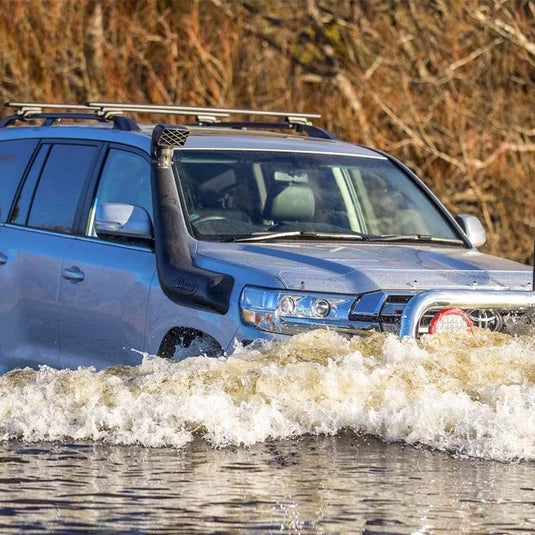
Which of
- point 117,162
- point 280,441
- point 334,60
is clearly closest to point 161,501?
point 280,441

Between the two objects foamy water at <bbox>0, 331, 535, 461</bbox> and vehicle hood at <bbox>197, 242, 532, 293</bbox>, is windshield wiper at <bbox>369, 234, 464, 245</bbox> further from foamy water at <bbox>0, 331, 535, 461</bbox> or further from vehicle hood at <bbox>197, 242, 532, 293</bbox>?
foamy water at <bbox>0, 331, 535, 461</bbox>

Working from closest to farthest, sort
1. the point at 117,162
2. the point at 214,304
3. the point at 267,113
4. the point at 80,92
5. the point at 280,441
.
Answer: the point at 280,441
the point at 214,304
the point at 117,162
the point at 267,113
the point at 80,92

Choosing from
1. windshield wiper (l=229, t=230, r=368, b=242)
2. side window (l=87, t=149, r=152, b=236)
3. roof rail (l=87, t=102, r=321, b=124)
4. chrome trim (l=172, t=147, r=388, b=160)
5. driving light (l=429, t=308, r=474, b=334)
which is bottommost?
driving light (l=429, t=308, r=474, b=334)

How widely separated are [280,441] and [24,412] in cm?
114

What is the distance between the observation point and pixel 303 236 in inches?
328

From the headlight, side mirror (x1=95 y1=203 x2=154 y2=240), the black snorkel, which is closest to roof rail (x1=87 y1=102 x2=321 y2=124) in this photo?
the black snorkel

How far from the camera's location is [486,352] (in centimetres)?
723

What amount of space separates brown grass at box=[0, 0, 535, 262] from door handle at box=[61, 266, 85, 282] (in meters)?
8.64

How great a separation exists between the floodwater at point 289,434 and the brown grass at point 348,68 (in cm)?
987

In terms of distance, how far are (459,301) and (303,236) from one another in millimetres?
1204

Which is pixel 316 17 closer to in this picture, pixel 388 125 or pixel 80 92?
pixel 388 125

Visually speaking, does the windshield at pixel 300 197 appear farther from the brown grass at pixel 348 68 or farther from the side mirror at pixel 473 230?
the brown grass at pixel 348 68

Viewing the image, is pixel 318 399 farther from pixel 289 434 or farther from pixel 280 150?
pixel 280 150

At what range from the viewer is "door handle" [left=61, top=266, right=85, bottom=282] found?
859 cm
